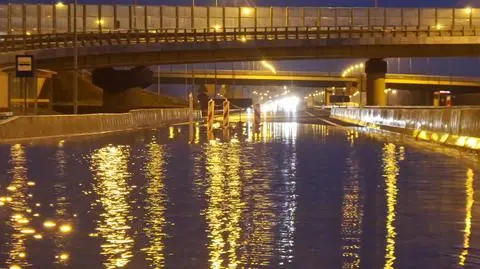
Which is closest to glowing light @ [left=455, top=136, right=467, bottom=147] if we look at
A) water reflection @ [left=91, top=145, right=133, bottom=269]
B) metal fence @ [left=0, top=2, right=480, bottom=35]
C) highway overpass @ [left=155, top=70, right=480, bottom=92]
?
water reflection @ [left=91, top=145, right=133, bottom=269]

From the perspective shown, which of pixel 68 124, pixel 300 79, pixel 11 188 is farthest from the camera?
pixel 300 79

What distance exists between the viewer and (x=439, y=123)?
109 feet

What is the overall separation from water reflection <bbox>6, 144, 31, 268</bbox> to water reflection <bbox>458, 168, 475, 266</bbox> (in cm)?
421

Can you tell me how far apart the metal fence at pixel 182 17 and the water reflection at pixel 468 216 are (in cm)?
9544

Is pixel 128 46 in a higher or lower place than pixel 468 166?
higher

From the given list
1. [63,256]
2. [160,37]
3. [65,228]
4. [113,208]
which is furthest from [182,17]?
[63,256]

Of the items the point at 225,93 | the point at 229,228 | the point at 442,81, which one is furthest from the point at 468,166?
the point at 225,93

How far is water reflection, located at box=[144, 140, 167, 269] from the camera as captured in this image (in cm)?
948

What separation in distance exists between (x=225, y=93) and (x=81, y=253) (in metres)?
164

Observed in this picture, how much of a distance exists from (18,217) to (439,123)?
2298 cm

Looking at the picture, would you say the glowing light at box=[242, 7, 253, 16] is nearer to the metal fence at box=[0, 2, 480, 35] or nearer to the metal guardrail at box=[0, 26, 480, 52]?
the metal fence at box=[0, 2, 480, 35]

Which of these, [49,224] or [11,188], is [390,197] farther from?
[11,188]

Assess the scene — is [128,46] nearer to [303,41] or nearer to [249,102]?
[303,41]

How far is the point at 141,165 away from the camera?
21.4 metres
